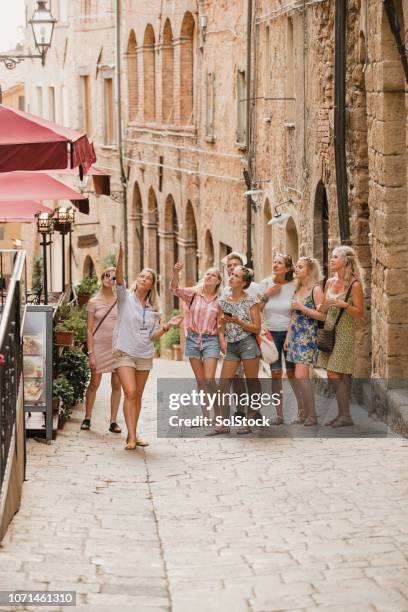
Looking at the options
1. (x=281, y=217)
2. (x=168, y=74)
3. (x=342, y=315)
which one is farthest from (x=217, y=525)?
(x=168, y=74)

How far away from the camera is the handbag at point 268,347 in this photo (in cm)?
1153

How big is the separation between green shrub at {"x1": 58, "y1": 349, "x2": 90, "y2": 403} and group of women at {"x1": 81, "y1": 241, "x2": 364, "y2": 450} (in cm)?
103

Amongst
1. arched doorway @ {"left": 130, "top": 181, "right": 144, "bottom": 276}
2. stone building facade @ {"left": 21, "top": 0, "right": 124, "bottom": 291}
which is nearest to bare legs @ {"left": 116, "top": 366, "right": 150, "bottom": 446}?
arched doorway @ {"left": 130, "top": 181, "right": 144, "bottom": 276}

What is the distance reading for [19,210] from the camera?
13.5 meters

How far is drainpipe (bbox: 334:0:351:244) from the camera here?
1424 centimetres

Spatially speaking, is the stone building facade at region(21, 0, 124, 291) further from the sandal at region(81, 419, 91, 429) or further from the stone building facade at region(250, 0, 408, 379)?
the sandal at region(81, 419, 91, 429)

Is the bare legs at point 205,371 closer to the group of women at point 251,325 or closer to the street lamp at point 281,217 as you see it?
the group of women at point 251,325

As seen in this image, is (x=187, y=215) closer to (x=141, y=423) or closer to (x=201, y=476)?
(x=141, y=423)

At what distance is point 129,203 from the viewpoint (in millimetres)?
32750

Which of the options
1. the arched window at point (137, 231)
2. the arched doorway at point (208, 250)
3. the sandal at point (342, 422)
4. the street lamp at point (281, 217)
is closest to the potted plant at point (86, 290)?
the sandal at point (342, 422)

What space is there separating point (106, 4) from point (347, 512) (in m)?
27.1

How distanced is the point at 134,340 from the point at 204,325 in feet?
2.37

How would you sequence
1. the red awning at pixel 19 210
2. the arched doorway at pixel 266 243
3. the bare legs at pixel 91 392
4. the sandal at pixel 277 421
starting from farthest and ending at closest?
the arched doorway at pixel 266 243 < the red awning at pixel 19 210 < the bare legs at pixel 91 392 < the sandal at pixel 277 421

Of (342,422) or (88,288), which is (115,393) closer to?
(342,422)
